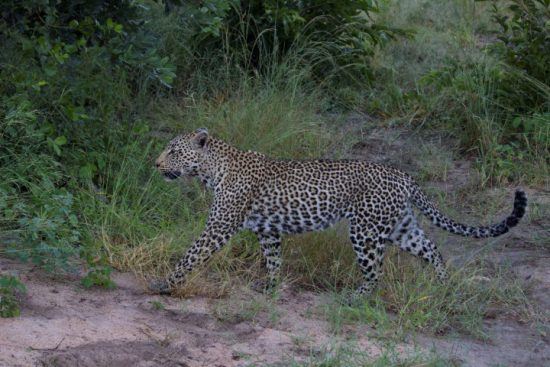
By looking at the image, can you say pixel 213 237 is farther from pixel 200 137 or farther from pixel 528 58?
pixel 528 58

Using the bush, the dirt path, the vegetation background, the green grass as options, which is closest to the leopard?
the vegetation background

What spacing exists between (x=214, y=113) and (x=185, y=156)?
2.18 m

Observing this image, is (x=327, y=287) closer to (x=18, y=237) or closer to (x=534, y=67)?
(x=18, y=237)

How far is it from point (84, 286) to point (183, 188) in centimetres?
219

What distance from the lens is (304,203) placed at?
27.2 ft

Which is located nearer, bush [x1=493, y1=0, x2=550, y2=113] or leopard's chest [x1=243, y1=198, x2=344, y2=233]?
leopard's chest [x1=243, y1=198, x2=344, y2=233]

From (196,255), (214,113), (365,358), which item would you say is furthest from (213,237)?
(214,113)

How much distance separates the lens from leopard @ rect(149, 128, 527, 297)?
8.20 meters

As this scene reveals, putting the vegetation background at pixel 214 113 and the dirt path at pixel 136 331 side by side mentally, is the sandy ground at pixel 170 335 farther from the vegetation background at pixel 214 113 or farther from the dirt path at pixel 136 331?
the vegetation background at pixel 214 113

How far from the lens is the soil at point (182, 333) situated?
658 cm

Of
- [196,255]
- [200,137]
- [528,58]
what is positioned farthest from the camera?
[528,58]

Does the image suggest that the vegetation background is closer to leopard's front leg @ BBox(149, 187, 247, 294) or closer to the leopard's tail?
leopard's front leg @ BBox(149, 187, 247, 294)

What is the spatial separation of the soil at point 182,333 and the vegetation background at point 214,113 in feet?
0.52

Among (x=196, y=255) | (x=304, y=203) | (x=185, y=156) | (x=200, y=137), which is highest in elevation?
(x=200, y=137)
